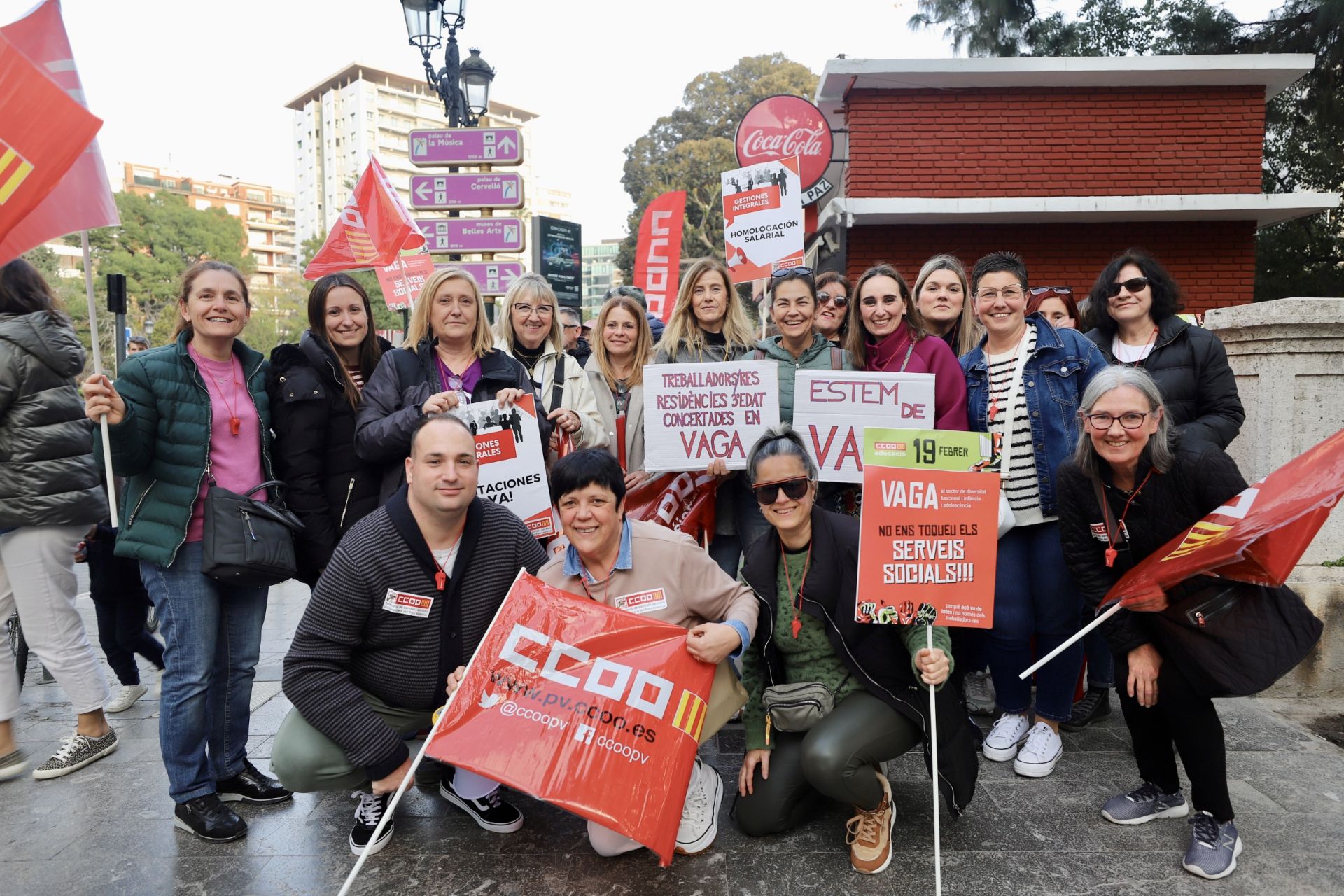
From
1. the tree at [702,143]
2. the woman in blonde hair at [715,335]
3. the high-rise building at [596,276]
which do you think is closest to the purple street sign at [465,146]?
the woman in blonde hair at [715,335]

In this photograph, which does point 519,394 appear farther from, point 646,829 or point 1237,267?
point 1237,267

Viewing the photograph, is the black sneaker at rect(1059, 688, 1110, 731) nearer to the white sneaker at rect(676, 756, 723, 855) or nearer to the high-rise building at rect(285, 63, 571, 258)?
the white sneaker at rect(676, 756, 723, 855)

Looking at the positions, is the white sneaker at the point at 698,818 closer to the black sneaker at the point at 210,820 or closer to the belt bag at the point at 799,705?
the belt bag at the point at 799,705

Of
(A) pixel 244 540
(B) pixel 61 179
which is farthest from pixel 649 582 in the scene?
(B) pixel 61 179

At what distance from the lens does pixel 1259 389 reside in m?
5.06

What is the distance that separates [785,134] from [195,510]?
30.8 feet

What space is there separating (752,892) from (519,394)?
237 centimetres

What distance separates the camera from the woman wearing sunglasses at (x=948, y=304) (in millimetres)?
4625

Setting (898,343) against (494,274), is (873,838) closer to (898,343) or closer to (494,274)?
(898,343)

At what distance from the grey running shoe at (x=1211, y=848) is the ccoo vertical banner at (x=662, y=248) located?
8739 millimetres

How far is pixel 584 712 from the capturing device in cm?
282

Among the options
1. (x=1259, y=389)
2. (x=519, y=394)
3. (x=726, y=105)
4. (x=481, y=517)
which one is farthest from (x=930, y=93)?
(x=726, y=105)

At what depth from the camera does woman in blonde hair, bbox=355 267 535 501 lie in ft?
12.7

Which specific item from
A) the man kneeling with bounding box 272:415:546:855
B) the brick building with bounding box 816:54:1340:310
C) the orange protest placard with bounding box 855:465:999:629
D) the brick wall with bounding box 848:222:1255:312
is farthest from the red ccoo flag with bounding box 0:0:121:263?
the brick wall with bounding box 848:222:1255:312
